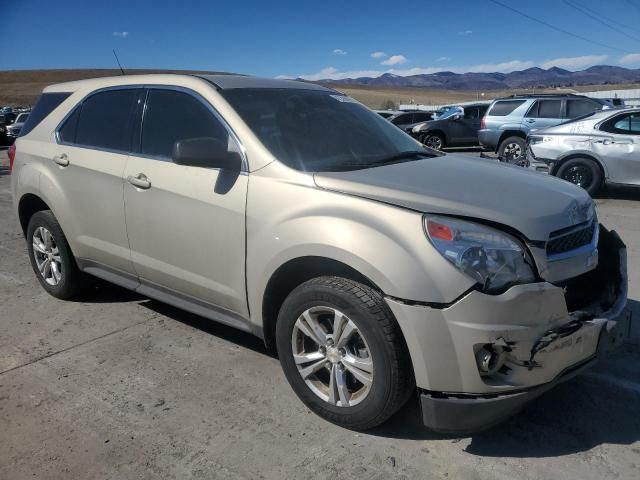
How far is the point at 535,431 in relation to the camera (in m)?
2.86

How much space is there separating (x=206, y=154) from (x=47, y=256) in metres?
2.46

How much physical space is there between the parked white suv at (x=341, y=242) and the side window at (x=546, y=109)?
1083 centimetres

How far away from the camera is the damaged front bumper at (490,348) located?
7.73 ft

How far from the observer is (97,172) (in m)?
3.97

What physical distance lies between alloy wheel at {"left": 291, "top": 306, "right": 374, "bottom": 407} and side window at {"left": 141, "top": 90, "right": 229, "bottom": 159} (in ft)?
4.02

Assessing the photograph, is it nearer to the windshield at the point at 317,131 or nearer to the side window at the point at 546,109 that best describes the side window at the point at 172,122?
the windshield at the point at 317,131

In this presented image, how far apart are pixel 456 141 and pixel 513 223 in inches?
676

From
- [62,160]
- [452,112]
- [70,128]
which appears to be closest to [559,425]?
[62,160]

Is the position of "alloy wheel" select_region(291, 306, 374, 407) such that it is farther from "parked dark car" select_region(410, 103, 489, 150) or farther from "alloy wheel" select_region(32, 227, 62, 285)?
"parked dark car" select_region(410, 103, 489, 150)

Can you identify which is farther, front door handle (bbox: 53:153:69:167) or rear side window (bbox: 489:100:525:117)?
rear side window (bbox: 489:100:525:117)

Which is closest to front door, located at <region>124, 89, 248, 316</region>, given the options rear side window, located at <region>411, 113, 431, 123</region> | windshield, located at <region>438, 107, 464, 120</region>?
windshield, located at <region>438, 107, 464, 120</region>

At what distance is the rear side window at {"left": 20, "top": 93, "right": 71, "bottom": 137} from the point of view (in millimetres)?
4621

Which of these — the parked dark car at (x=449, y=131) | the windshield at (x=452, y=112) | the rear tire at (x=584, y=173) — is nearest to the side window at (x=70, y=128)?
the rear tire at (x=584, y=173)

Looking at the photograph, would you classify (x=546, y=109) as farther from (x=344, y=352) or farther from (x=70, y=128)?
(x=344, y=352)
